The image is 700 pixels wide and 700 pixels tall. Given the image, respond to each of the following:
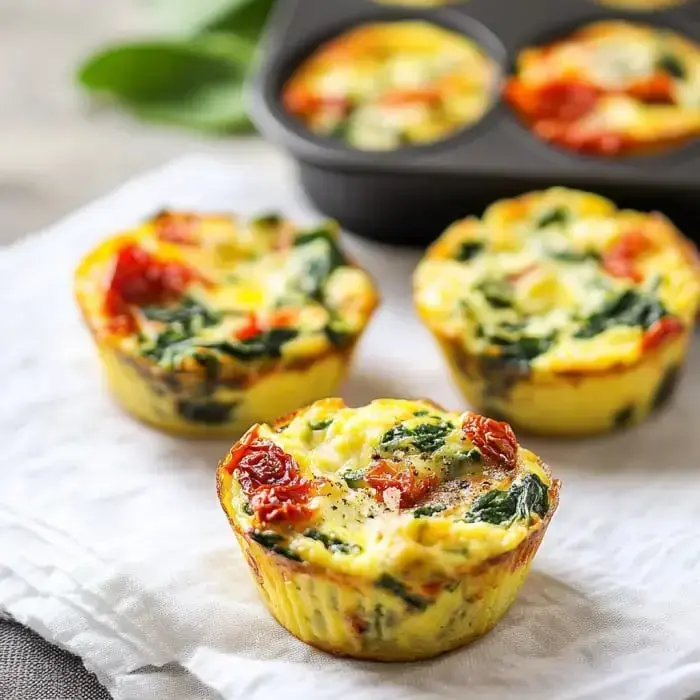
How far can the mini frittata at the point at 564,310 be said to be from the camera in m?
4.50

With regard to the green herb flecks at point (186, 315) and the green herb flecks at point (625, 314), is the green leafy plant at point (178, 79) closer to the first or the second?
the green herb flecks at point (186, 315)

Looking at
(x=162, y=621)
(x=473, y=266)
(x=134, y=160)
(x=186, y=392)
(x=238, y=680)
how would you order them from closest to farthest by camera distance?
1. (x=238, y=680)
2. (x=162, y=621)
3. (x=186, y=392)
4. (x=473, y=266)
5. (x=134, y=160)

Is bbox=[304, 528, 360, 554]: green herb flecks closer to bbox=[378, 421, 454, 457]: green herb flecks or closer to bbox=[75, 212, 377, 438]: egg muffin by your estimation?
bbox=[378, 421, 454, 457]: green herb flecks

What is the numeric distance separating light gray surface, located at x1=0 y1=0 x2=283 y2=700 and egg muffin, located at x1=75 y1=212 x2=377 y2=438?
140 centimetres

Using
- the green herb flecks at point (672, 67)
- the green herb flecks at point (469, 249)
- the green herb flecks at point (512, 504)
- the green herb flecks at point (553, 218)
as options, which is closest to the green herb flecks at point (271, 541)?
the green herb flecks at point (512, 504)

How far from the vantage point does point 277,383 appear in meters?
4.53

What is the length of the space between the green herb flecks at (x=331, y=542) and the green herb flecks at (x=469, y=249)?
178cm

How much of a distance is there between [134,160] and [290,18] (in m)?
1.13

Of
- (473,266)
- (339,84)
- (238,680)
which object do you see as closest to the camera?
(238,680)

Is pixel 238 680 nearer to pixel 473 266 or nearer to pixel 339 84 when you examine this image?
pixel 473 266

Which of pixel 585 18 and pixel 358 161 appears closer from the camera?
pixel 358 161

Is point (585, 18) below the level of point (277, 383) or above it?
above

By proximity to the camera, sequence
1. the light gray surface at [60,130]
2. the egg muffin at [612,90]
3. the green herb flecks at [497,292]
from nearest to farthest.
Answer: the green herb flecks at [497,292] → the egg muffin at [612,90] → the light gray surface at [60,130]

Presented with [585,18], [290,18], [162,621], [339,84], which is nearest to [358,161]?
[339,84]
